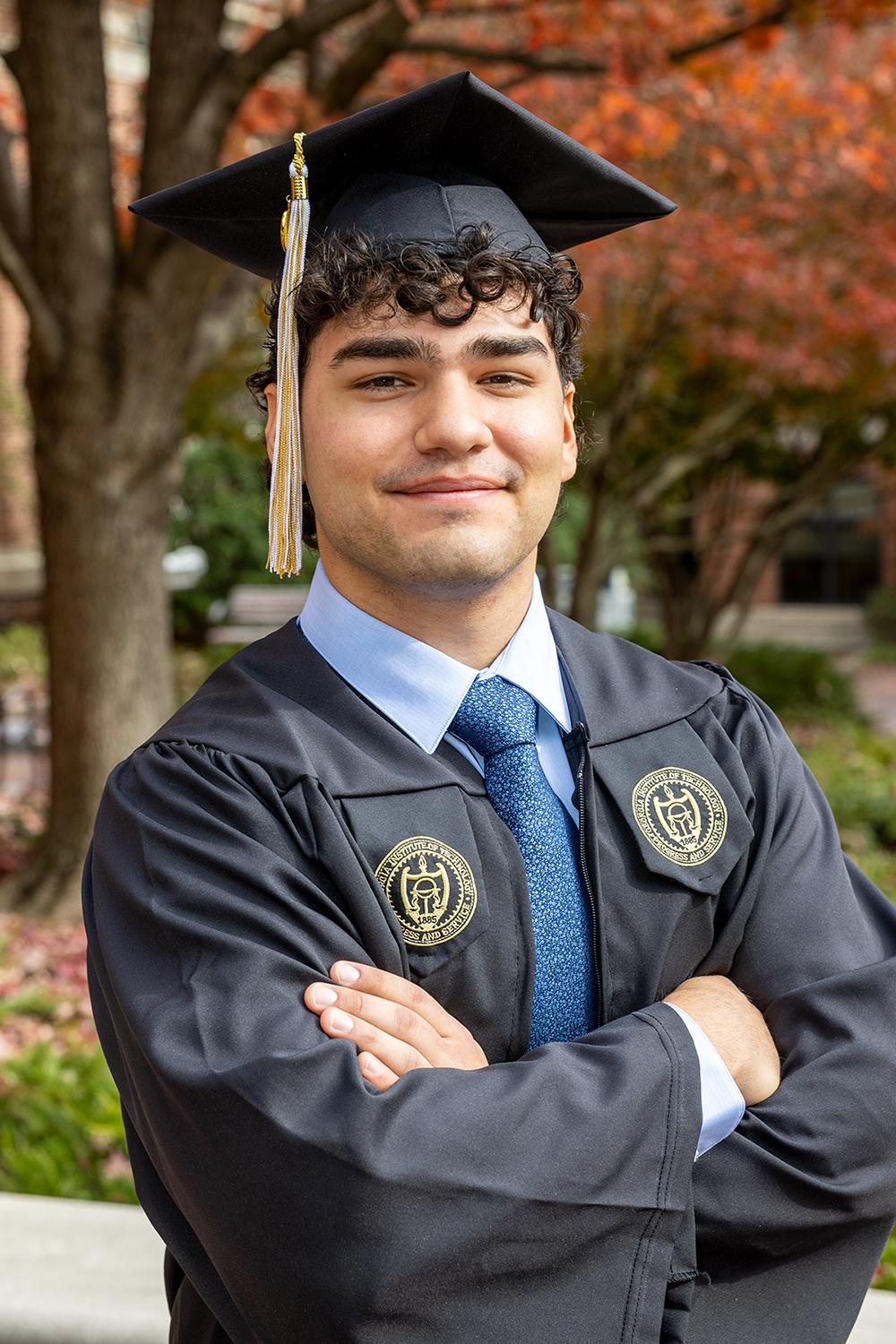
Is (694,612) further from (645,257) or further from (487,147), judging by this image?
(487,147)

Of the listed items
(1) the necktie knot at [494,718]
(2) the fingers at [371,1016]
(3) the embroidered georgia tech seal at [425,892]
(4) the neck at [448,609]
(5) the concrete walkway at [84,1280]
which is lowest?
(5) the concrete walkway at [84,1280]

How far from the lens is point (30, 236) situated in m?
5.24

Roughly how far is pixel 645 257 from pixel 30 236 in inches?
120

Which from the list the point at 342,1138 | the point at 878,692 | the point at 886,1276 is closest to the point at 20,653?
the point at 878,692

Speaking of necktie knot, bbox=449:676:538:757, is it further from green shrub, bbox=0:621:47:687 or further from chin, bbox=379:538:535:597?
green shrub, bbox=0:621:47:687

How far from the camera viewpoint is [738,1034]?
62.8 inches

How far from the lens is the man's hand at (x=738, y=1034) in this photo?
5.18 ft

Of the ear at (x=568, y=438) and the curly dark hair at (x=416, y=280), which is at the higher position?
the curly dark hair at (x=416, y=280)

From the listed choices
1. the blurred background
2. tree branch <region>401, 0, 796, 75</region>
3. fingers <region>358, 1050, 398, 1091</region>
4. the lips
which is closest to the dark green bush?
the blurred background

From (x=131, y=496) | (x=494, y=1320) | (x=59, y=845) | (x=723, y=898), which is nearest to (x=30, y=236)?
(x=131, y=496)

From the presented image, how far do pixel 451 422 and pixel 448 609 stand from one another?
0.24m

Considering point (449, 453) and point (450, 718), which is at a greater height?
point (449, 453)

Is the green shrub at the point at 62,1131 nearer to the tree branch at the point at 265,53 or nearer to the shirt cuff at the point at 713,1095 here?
the shirt cuff at the point at 713,1095

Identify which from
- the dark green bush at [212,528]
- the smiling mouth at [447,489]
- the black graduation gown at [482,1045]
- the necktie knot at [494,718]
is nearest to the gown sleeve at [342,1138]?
the black graduation gown at [482,1045]
